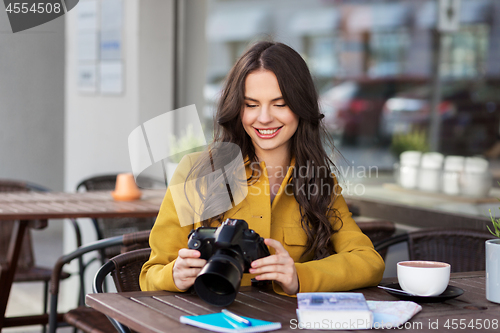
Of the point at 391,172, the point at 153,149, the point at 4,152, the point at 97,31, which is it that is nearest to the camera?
the point at 153,149

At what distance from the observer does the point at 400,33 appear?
4277 millimetres

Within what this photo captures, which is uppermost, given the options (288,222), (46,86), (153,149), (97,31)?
(97,31)

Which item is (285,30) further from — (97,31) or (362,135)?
(97,31)

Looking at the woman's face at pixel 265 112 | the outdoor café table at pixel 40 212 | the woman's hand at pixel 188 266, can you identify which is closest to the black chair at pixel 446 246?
the woman's face at pixel 265 112

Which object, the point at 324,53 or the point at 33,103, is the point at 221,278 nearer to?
the point at 324,53

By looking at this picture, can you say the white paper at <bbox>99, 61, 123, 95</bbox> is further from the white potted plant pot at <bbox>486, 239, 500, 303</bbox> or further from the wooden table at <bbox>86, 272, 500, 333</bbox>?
→ the white potted plant pot at <bbox>486, 239, 500, 303</bbox>

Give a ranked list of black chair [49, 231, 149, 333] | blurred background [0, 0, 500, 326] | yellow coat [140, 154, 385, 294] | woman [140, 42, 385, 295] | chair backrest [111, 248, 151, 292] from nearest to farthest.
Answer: yellow coat [140, 154, 385, 294]
woman [140, 42, 385, 295]
chair backrest [111, 248, 151, 292]
black chair [49, 231, 149, 333]
blurred background [0, 0, 500, 326]

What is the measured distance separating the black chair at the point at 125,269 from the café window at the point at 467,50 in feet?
7.68

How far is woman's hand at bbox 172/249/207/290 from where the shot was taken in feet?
4.15

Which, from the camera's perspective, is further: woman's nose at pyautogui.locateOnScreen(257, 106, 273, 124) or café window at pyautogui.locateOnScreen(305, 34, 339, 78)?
café window at pyautogui.locateOnScreen(305, 34, 339, 78)

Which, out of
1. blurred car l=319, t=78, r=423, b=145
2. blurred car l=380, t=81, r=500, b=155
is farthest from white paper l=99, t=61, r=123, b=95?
blurred car l=380, t=81, r=500, b=155

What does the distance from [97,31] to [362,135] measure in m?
2.05

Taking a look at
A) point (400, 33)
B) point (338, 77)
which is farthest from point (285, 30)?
point (400, 33)

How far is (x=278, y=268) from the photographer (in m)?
1.29
